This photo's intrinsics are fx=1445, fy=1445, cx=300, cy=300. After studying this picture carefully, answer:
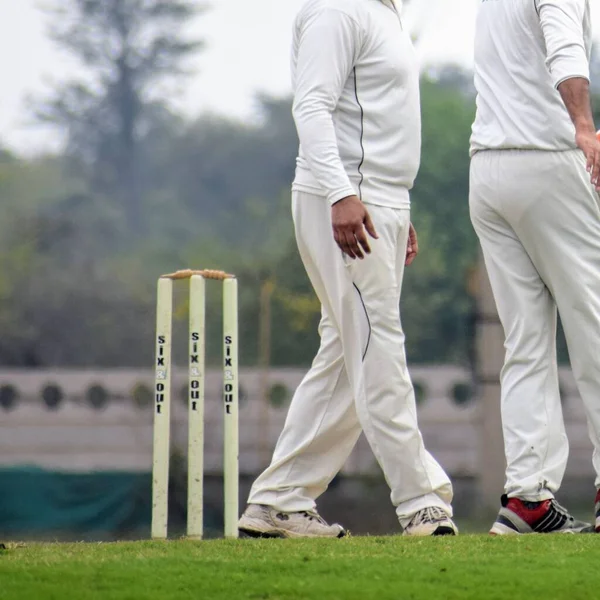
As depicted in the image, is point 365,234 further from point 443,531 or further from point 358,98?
point 443,531

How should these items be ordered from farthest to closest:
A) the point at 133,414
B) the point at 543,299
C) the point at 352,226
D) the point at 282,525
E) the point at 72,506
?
the point at 133,414 → the point at 72,506 → the point at 282,525 → the point at 543,299 → the point at 352,226

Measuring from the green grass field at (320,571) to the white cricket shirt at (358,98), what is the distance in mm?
1027

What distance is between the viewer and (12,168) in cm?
2759

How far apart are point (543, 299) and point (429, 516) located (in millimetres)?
672

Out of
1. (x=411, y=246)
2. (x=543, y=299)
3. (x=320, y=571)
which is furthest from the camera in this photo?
(x=411, y=246)

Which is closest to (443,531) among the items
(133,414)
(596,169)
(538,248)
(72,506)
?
(538,248)

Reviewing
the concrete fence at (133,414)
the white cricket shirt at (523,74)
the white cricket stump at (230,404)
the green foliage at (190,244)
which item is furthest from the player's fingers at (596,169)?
the green foliage at (190,244)

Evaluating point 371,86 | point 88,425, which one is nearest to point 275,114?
point 88,425

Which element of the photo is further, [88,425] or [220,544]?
[88,425]

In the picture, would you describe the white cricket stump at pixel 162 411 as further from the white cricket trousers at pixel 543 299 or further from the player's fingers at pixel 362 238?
the white cricket trousers at pixel 543 299

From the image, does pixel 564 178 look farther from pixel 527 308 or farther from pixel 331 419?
pixel 331 419

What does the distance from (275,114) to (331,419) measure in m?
25.8

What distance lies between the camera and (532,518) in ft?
12.6

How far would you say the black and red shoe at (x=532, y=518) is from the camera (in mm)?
3824
